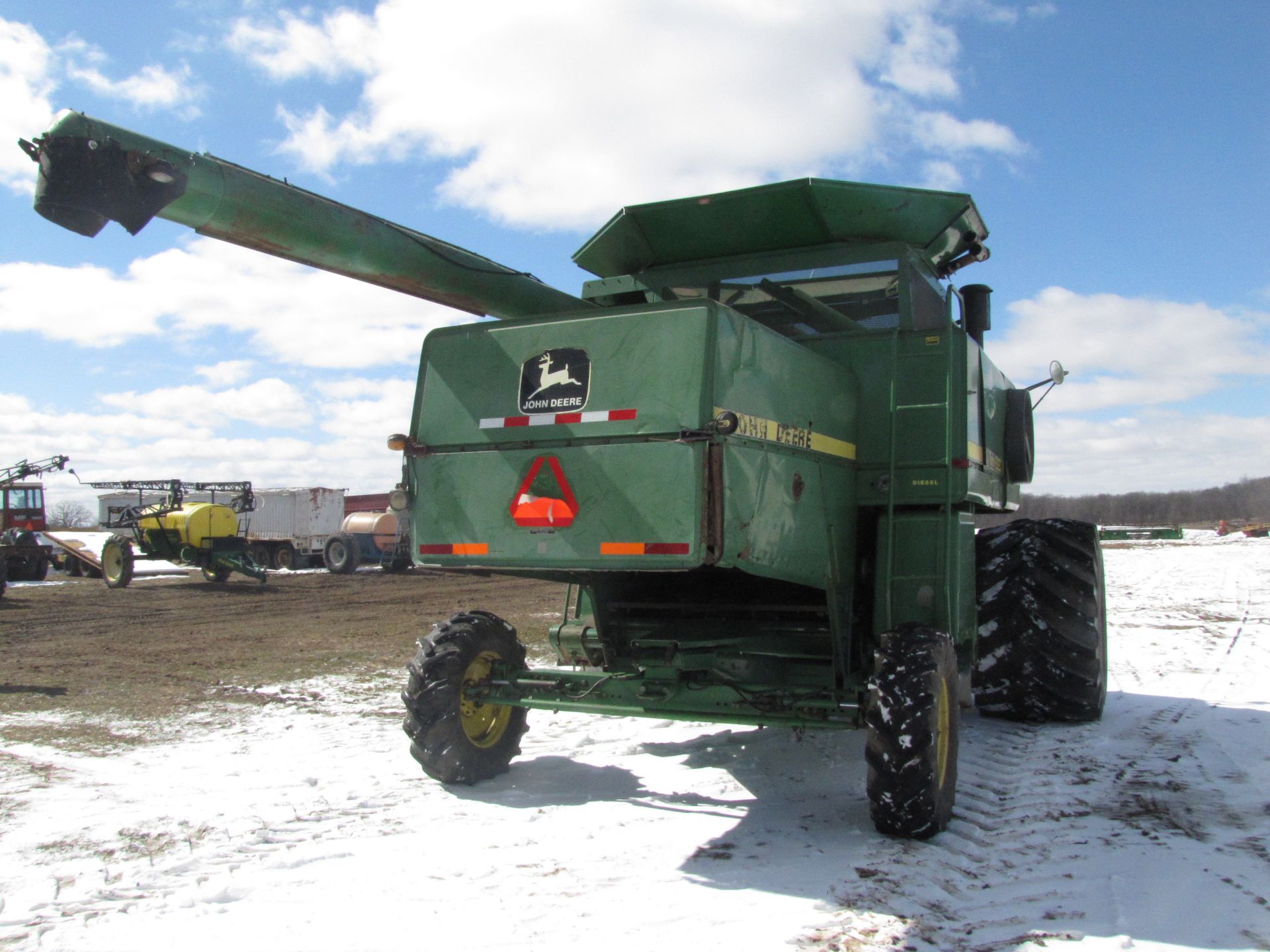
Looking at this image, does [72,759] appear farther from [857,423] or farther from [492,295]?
[857,423]

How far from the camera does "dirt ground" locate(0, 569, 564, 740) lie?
28.7ft

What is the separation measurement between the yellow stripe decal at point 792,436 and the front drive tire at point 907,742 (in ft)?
3.27

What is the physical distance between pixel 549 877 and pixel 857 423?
2744mm

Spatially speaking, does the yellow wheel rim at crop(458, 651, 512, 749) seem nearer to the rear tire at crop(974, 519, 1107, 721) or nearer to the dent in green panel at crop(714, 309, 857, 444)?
the dent in green panel at crop(714, 309, 857, 444)

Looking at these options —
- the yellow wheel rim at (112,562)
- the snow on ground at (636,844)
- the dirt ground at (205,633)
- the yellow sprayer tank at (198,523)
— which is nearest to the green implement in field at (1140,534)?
the dirt ground at (205,633)

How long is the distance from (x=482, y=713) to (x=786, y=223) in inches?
127

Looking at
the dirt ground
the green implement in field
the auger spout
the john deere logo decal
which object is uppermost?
the auger spout

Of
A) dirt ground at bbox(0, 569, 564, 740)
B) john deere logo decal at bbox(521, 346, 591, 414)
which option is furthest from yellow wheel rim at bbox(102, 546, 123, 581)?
john deere logo decal at bbox(521, 346, 591, 414)

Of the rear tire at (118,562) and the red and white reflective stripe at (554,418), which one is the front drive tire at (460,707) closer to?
the red and white reflective stripe at (554,418)

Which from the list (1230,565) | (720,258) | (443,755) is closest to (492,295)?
(720,258)

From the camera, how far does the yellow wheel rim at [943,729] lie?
4297 mm

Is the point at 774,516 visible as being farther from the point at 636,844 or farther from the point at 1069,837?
the point at 1069,837

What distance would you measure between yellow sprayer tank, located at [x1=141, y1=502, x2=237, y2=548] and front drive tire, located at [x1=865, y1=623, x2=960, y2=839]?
2153 centimetres

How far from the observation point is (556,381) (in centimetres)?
441
